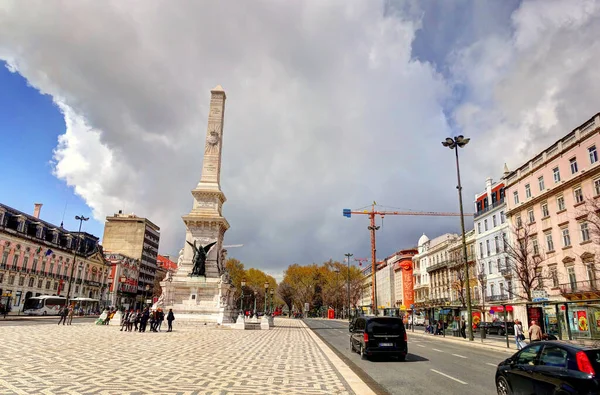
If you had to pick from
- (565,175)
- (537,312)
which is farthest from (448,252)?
(537,312)

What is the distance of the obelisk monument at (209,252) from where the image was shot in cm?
3400

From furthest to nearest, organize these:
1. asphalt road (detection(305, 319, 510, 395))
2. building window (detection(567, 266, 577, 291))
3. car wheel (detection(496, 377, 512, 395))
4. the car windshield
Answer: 1. building window (detection(567, 266, 577, 291))
2. the car windshield
3. asphalt road (detection(305, 319, 510, 395))
4. car wheel (detection(496, 377, 512, 395))

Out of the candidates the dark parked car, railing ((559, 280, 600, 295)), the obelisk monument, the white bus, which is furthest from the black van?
the white bus

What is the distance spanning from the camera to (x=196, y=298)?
3441 centimetres

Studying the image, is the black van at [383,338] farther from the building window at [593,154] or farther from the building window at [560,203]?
the building window at [560,203]

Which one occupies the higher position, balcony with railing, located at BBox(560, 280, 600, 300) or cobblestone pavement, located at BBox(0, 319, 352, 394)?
balcony with railing, located at BBox(560, 280, 600, 300)

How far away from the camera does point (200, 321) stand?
32906 millimetres

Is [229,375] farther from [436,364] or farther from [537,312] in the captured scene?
[537,312]

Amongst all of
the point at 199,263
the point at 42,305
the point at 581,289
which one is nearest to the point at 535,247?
the point at 581,289

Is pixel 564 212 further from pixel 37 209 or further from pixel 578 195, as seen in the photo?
pixel 37 209

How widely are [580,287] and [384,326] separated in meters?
24.4

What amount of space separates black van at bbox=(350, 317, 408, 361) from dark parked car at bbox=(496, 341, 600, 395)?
21.9ft

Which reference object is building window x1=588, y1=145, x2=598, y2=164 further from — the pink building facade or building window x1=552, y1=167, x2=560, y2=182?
building window x1=552, y1=167, x2=560, y2=182

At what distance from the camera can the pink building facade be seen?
29.1 meters
